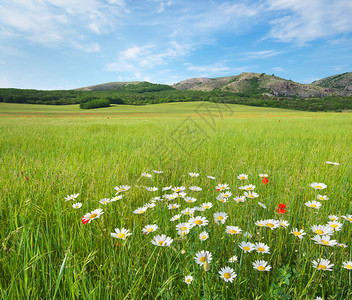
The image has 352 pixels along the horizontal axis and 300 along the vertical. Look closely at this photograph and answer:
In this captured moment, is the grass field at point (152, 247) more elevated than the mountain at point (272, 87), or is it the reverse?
the mountain at point (272, 87)

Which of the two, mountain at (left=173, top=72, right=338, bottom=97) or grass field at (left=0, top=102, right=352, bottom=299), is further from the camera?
mountain at (left=173, top=72, right=338, bottom=97)

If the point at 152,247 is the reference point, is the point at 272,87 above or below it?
above

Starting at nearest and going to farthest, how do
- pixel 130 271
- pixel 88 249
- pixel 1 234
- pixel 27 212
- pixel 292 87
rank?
pixel 130 271 < pixel 88 249 < pixel 1 234 < pixel 27 212 < pixel 292 87

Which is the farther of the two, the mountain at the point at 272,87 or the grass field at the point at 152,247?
the mountain at the point at 272,87

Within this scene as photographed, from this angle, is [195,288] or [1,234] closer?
[195,288]

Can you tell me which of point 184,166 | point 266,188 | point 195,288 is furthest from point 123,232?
point 184,166

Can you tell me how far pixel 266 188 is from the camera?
2.19m

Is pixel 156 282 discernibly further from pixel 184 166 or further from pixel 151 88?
pixel 151 88

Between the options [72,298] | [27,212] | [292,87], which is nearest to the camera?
[72,298]

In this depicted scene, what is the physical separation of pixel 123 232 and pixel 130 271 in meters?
0.21

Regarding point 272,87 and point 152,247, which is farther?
point 272,87

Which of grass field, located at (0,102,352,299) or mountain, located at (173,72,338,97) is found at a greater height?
mountain, located at (173,72,338,97)

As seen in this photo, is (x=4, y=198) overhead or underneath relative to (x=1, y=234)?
overhead

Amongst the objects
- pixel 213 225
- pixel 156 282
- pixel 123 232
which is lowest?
pixel 156 282
